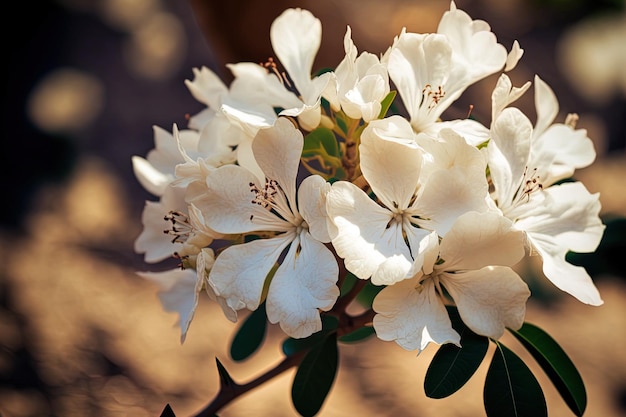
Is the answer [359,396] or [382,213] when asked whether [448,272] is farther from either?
[359,396]

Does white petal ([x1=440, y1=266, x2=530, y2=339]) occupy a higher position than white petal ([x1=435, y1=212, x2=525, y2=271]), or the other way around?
white petal ([x1=435, y1=212, x2=525, y2=271])

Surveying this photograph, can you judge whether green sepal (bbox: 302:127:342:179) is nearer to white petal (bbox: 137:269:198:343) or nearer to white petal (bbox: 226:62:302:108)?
white petal (bbox: 226:62:302:108)

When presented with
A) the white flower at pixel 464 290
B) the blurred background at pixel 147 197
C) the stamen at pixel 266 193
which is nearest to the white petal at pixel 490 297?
the white flower at pixel 464 290

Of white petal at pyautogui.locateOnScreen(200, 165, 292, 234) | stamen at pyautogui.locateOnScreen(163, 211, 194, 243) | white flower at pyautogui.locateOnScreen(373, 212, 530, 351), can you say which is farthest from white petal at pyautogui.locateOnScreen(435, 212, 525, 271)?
stamen at pyautogui.locateOnScreen(163, 211, 194, 243)

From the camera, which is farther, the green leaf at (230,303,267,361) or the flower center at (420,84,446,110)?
the green leaf at (230,303,267,361)

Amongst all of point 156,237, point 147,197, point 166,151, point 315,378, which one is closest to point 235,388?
point 315,378

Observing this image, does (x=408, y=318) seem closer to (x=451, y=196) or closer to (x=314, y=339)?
(x=451, y=196)
